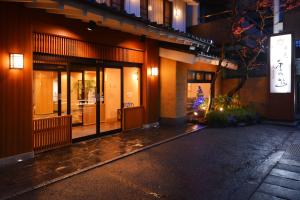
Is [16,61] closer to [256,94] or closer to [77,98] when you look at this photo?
[77,98]

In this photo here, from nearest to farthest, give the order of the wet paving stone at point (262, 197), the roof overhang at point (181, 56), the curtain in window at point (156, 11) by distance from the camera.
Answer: the wet paving stone at point (262, 197) < the roof overhang at point (181, 56) < the curtain in window at point (156, 11)

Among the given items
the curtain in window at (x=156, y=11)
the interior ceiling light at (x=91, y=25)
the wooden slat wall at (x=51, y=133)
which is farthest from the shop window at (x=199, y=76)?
the wooden slat wall at (x=51, y=133)

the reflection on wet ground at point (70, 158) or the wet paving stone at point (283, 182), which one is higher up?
the reflection on wet ground at point (70, 158)

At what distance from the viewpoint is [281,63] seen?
47.6 ft

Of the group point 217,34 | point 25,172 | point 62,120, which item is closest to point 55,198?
point 25,172

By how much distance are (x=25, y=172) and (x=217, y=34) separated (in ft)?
50.4

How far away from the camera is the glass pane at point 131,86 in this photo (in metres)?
12.7

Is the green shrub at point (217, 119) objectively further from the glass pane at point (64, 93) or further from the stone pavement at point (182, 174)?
the glass pane at point (64, 93)

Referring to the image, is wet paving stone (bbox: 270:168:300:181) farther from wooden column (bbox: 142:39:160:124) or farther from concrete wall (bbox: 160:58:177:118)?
concrete wall (bbox: 160:58:177:118)

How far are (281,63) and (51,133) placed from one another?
1252 cm

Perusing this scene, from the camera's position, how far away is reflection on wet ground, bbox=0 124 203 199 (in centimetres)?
622

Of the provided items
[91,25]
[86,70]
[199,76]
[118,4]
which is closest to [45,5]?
[91,25]

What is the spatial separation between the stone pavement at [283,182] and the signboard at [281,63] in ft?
22.7

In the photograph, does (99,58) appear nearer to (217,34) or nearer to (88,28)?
(88,28)
